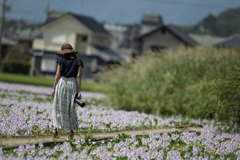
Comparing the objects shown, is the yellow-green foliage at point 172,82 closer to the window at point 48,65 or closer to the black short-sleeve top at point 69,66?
the black short-sleeve top at point 69,66

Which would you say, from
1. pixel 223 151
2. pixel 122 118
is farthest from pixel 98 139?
pixel 122 118

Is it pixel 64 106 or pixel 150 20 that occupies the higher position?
pixel 150 20

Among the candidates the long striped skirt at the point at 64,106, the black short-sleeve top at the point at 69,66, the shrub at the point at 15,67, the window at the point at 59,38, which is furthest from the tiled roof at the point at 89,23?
the long striped skirt at the point at 64,106

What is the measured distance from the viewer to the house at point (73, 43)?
45031 mm

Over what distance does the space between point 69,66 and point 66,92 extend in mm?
529

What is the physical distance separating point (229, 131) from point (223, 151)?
345 cm

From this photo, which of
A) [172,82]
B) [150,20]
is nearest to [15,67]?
[172,82]

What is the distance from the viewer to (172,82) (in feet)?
48.3

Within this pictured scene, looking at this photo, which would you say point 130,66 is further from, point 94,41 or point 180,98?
point 94,41

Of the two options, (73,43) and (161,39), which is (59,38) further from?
(161,39)

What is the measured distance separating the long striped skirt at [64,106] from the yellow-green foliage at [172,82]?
6.87 metres

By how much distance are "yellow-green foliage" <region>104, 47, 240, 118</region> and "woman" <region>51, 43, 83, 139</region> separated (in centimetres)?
685

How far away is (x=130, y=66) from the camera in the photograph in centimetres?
1716

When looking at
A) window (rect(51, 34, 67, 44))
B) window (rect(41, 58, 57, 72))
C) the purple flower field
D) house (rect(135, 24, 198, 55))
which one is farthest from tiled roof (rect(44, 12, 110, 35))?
the purple flower field
